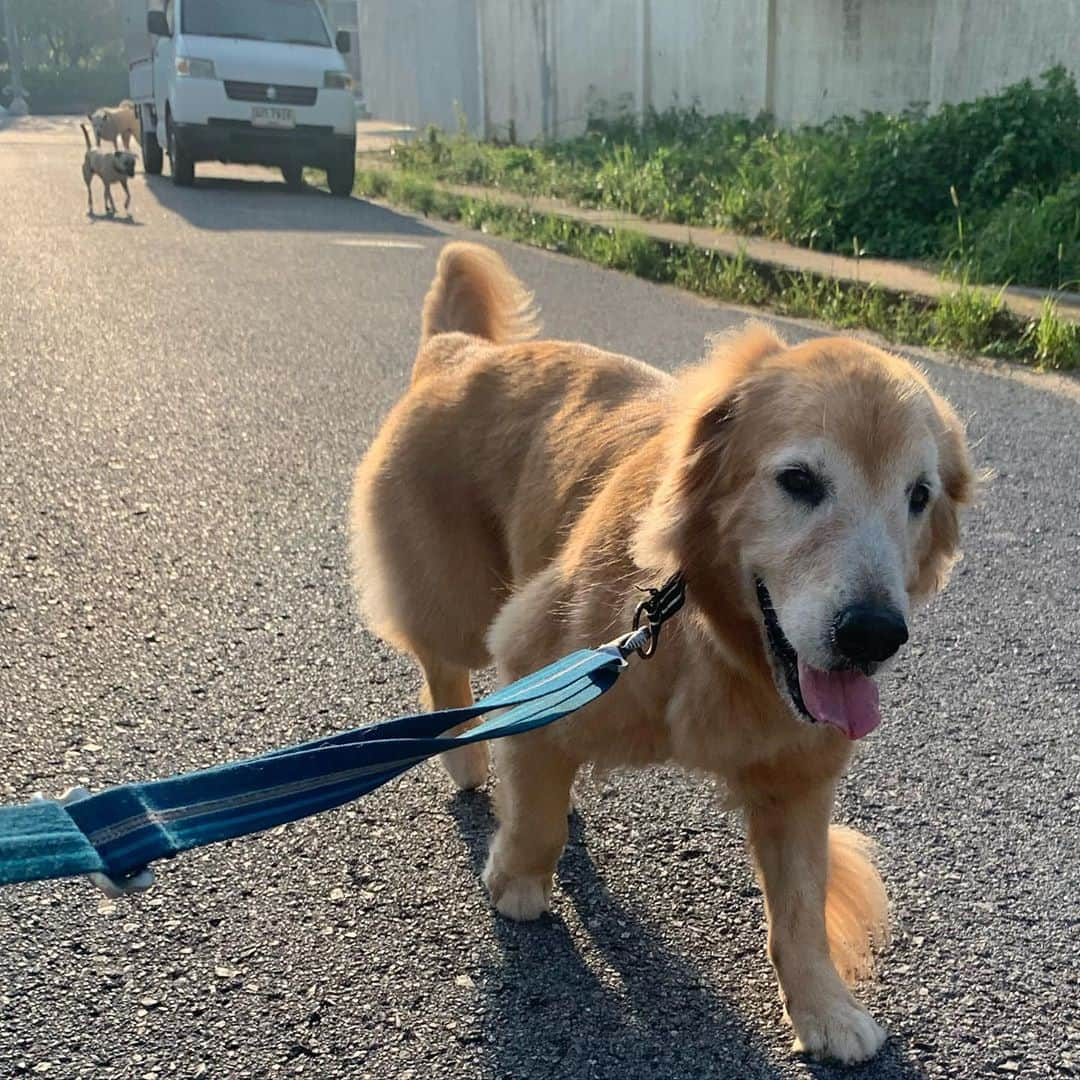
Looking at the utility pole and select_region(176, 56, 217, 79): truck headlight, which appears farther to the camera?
the utility pole

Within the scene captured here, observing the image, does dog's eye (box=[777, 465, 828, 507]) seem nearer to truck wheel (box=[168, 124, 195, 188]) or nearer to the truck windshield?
truck wheel (box=[168, 124, 195, 188])

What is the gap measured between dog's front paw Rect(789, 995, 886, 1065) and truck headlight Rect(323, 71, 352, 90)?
56.5ft

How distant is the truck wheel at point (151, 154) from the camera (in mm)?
19984

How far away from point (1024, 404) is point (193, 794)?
5.81m

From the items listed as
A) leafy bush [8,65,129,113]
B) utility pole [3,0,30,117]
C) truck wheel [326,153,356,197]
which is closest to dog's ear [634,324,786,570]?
truck wheel [326,153,356,197]

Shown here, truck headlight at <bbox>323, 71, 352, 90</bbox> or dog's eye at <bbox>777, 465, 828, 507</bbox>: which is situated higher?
truck headlight at <bbox>323, 71, 352, 90</bbox>

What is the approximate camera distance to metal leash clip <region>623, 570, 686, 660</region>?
230cm

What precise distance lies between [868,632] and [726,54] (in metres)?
17.5

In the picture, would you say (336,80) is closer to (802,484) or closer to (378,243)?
(378,243)

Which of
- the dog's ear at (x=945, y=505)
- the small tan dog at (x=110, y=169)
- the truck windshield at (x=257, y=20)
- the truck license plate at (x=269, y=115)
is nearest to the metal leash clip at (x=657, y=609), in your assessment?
the dog's ear at (x=945, y=505)

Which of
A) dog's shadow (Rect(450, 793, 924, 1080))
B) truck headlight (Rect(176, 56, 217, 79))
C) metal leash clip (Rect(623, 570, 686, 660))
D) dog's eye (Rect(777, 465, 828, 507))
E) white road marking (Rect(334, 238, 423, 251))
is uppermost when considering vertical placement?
truck headlight (Rect(176, 56, 217, 79))

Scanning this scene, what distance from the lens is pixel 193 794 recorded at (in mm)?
1641

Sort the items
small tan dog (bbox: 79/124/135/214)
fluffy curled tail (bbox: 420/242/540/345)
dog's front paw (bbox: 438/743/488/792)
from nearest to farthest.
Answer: dog's front paw (bbox: 438/743/488/792), fluffy curled tail (bbox: 420/242/540/345), small tan dog (bbox: 79/124/135/214)

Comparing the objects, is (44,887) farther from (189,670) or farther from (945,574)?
(945,574)
